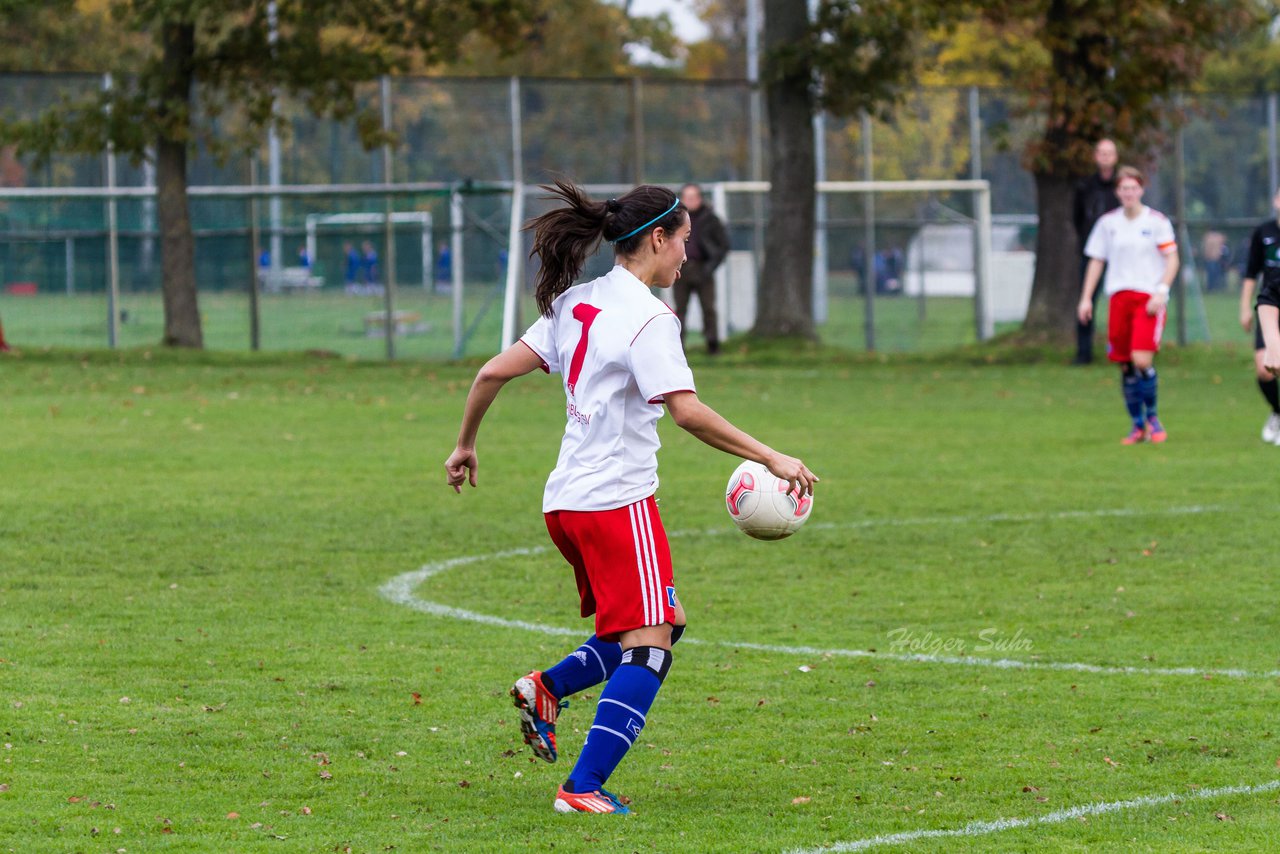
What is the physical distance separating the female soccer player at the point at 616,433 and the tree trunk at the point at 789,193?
775 inches

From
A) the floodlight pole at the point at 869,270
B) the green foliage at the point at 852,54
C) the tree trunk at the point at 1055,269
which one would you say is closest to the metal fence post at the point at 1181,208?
the floodlight pole at the point at 869,270

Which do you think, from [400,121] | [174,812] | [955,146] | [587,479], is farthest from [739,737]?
[955,146]

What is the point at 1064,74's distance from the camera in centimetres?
2411

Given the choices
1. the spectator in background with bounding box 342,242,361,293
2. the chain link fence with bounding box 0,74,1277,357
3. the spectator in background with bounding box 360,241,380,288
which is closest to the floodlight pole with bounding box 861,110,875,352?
the chain link fence with bounding box 0,74,1277,357

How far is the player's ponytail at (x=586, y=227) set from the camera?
16.7 feet

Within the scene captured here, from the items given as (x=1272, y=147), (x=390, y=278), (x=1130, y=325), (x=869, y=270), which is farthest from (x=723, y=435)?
(x=1272, y=147)

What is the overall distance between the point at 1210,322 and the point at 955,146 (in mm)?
5410

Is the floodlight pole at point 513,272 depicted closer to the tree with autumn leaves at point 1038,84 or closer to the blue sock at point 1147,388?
the tree with autumn leaves at point 1038,84

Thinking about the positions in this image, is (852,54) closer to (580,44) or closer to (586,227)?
(586,227)

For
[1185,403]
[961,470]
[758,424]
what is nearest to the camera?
[961,470]

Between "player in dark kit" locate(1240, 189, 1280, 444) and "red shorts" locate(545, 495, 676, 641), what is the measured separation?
19.2 ft

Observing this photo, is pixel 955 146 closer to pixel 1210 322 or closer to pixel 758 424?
pixel 1210 322

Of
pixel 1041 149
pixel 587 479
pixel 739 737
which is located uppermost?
pixel 1041 149

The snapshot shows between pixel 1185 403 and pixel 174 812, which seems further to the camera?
pixel 1185 403
